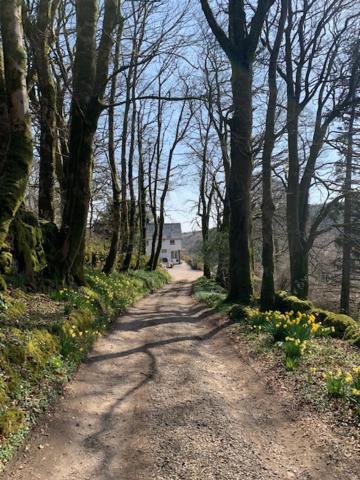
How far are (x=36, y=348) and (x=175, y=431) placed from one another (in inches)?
83.0

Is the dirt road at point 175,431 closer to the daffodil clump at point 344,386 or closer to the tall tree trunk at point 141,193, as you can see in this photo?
the daffodil clump at point 344,386

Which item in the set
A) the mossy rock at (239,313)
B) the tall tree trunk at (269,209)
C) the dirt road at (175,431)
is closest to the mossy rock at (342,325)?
the mossy rock at (239,313)

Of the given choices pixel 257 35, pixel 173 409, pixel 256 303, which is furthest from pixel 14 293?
pixel 257 35

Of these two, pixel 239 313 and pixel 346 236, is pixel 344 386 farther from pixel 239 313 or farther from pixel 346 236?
pixel 346 236

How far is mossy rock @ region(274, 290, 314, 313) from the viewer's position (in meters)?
8.91

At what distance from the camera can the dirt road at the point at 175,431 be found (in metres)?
3.25

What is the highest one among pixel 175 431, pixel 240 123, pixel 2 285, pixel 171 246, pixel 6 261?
pixel 240 123

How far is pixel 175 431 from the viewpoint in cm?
387

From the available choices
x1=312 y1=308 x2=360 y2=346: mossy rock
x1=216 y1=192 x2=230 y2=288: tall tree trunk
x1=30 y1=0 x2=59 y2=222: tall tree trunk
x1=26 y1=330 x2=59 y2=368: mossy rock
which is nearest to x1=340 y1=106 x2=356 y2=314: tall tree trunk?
x1=216 y1=192 x2=230 y2=288: tall tree trunk

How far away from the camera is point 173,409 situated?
4395 millimetres

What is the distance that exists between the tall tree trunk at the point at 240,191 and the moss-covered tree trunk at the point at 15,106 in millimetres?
5803

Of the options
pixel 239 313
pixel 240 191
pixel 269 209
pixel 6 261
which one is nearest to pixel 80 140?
pixel 6 261

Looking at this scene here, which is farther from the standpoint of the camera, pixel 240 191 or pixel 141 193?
pixel 141 193

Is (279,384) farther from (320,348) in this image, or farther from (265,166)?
(265,166)
